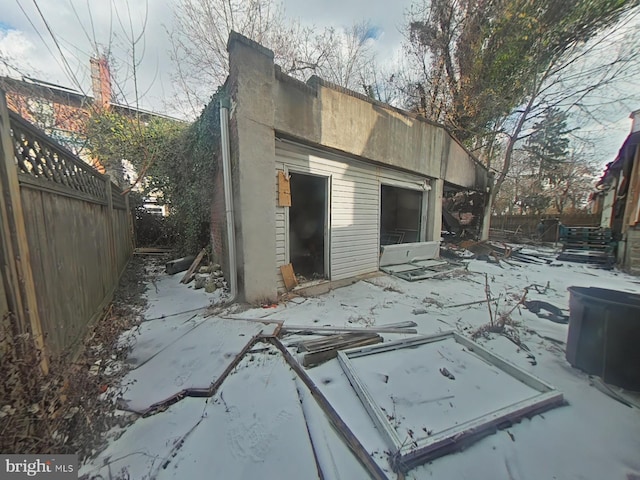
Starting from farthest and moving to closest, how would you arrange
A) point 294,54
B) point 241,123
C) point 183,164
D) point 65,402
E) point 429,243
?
point 294,54 < point 429,243 < point 183,164 < point 241,123 < point 65,402

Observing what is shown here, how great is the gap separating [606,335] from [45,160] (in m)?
4.94

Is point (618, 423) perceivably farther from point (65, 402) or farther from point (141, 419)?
point (65, 402)

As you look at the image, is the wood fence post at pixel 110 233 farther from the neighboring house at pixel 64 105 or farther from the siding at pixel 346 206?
the neighboring house at pixel 64 105

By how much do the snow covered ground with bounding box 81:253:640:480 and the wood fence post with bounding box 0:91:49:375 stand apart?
840mm

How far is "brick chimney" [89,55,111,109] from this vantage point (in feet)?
18.2

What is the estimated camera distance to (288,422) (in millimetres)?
1610

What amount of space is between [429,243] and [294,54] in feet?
30.1

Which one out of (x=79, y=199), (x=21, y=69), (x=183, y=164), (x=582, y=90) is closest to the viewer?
(x=79, y=199)

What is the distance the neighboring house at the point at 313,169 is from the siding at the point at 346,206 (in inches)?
0.8

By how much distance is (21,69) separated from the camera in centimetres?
547

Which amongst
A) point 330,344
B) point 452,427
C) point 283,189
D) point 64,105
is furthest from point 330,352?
point 64,105

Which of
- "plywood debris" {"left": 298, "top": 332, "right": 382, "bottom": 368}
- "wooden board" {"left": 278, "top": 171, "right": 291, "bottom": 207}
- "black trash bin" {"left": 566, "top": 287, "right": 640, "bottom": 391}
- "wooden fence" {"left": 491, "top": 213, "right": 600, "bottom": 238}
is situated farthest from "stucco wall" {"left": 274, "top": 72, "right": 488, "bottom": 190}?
"wooden fence" {"left": 491, "top": 213, "right": 600, "bottom": 238}

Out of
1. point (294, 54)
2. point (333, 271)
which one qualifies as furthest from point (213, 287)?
point (294, 54)

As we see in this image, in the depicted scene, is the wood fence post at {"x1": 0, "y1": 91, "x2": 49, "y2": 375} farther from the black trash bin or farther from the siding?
the black trash bin
